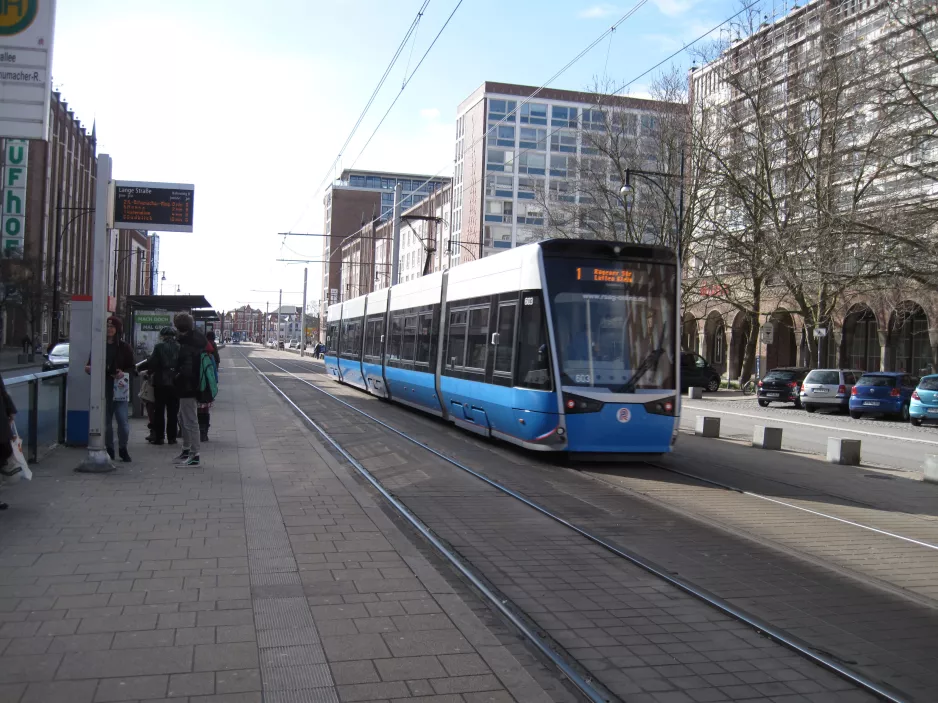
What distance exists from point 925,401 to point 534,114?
6122 centimetres

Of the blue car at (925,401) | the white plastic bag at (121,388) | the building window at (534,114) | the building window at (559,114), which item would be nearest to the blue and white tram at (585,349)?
the white plastic bag at (121,388)

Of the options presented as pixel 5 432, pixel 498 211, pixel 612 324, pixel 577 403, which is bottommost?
pixel 5 432

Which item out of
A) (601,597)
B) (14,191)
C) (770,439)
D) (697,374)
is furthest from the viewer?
(14,191)

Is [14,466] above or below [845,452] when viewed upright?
above

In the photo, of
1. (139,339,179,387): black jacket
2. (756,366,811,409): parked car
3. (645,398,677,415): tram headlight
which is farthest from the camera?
(756,366,811,409): parked car

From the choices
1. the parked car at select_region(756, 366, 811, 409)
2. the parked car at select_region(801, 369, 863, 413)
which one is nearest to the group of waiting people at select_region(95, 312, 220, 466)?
the parked car at select_region(801, 369, 863, 413)

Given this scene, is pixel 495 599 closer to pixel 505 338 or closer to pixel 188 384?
pixel 188 384

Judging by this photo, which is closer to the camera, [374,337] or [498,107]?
[374,337]

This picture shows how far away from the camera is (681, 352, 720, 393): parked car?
4147 cm

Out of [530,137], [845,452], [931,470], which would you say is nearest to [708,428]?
[845,452]

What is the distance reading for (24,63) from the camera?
829cm

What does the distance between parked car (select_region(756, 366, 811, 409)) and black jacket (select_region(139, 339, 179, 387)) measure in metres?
A: 26.3

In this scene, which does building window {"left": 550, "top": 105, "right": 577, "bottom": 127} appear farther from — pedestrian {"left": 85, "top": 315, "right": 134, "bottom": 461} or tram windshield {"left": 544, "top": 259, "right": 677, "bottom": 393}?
pedestrian {"left": 85, "top": 315, "right": 134, "bottom": 461}

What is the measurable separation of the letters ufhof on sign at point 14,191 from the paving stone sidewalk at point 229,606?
161 feet
